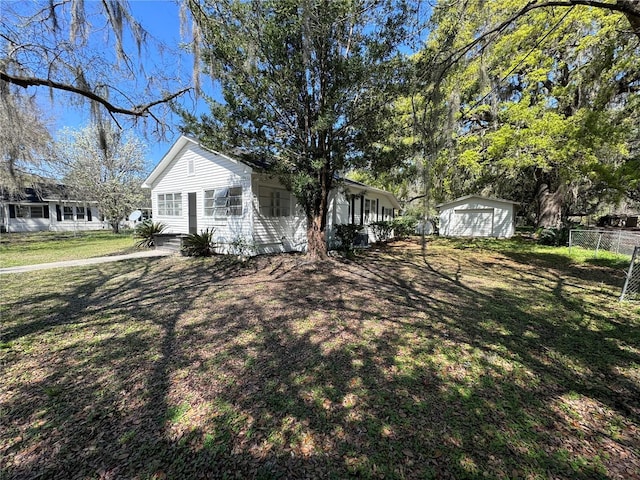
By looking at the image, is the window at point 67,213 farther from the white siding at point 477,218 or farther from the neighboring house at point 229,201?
the white siding at point 477,218

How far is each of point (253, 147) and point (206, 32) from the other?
3.62 m

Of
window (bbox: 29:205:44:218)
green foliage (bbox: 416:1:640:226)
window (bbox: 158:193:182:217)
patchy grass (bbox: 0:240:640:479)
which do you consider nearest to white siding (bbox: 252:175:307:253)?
patchy grass (bbox: 0:240:640:479)

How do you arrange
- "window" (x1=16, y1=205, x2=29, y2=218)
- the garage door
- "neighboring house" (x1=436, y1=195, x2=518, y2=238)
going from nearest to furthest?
"neighboring house" (x1=436, y1=195, x2=518, y2=238), the garage door, "window" (x1=16, y1=205, x2=29, y2=218)

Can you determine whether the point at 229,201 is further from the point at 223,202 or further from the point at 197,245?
the point at 197,245

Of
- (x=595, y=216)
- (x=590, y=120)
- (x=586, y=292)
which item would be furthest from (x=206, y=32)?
(x=595, y=216)

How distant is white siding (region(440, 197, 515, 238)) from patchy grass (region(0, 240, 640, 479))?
1422 centimetres

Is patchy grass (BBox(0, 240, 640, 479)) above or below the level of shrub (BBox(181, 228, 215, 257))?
below

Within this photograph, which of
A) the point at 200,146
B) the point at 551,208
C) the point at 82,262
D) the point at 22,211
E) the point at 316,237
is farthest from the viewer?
the point at 22,211

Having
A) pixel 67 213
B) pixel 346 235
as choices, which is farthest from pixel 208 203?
pixel 67 213

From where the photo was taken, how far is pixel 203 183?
434 inches

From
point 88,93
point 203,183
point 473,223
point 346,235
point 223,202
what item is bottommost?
point 346,235

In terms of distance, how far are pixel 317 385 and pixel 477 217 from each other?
781 inches

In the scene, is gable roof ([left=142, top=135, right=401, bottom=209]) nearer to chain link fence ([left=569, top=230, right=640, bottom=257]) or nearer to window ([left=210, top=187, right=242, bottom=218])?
window ([left=210, top=187, right=242, bottom=218])

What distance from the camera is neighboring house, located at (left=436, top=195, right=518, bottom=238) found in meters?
18.2
